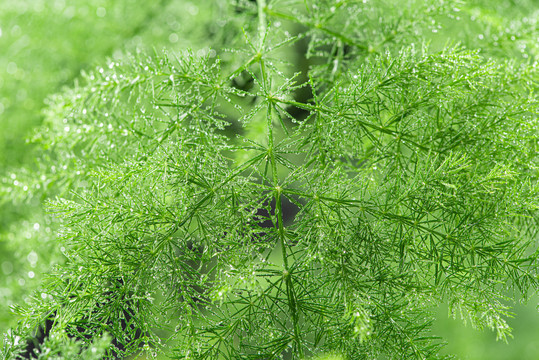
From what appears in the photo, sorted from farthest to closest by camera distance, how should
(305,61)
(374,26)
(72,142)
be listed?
(305,61), (374,26), (72,142)

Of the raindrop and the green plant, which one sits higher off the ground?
the raindrop

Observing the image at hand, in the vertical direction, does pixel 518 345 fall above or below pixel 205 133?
below

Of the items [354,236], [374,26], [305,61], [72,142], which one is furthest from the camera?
[305,61]

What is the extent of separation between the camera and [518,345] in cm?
93

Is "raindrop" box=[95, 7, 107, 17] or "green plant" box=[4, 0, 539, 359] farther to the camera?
"raindrop" box=[95, 7, 107, 17]

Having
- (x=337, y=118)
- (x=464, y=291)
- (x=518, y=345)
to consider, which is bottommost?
(x=518, y=345)

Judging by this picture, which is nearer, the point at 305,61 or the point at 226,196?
the point at 226,196

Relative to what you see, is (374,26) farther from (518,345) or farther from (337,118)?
(518,345)

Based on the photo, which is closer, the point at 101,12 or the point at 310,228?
A: the point at 310,228

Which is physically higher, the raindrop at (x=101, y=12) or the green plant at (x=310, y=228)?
the raindrop at (x=101, y=12)

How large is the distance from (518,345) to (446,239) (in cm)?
77

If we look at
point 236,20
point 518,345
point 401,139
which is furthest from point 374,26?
point 518,345

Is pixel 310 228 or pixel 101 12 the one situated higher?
pixel 101 12

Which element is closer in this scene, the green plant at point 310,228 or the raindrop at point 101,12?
the green plant at point 310,228
